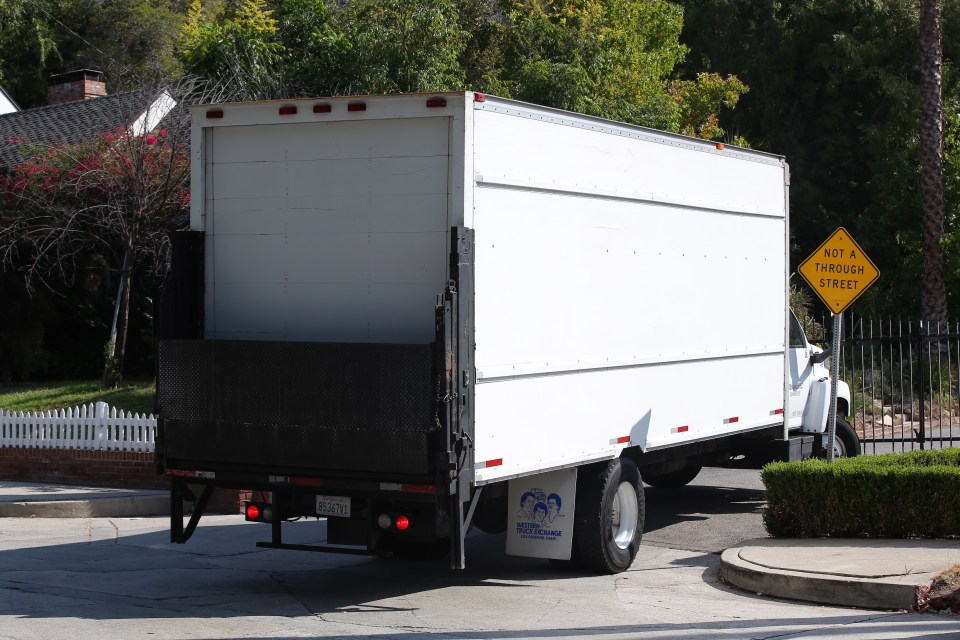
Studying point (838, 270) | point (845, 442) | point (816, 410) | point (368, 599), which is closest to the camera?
point (368, 599)

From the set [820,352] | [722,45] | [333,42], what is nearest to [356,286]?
[820,352]

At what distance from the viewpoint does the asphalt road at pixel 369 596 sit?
7.62m

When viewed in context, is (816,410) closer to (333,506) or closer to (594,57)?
(333,506)

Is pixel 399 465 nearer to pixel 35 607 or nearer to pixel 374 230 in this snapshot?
pixel 374 230

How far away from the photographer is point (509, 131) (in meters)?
8.36

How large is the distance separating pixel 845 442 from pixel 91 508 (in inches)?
340

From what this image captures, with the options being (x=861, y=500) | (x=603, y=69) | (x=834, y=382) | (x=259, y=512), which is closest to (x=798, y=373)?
(x=834, y=382)

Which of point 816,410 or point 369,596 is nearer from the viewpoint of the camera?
point 369,596

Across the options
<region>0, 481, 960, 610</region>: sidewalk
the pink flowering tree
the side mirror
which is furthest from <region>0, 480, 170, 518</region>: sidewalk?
the side mirror

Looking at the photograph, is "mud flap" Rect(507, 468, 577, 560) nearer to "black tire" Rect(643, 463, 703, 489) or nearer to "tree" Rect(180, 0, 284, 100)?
"black tire" Rect(643, 463, 703, 489)

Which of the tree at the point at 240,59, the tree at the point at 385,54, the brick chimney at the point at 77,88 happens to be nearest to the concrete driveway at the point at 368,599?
the tree at the point at 385,54

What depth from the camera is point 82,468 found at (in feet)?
47.5

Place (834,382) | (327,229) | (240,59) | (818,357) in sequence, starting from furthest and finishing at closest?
(240,59) → (818,357) → (834,382) → (327,229)

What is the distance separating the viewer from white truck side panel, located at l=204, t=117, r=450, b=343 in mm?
8258
